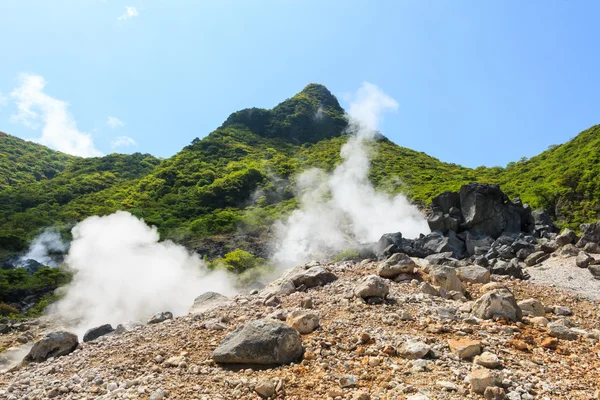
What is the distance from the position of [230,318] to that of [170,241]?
32173 millimetres

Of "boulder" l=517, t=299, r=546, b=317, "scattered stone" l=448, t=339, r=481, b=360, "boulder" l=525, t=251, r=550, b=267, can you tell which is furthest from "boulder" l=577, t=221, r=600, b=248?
"scattered stone" l=448, t=339, r=481, b=360

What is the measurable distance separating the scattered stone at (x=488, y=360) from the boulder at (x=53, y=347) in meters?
9.41

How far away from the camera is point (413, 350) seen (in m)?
6.23

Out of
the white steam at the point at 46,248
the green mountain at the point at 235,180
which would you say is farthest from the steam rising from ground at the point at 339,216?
the white steam at the point at 46,248

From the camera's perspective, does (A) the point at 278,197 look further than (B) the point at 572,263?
Yes

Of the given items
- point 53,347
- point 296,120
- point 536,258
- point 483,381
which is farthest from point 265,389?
point 296,120

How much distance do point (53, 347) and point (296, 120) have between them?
8573cm

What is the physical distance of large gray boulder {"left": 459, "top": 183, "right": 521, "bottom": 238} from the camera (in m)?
29.3

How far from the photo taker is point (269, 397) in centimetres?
546

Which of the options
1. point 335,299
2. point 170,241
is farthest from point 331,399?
point 170,241

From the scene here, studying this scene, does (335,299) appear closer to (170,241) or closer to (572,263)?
(572,263)

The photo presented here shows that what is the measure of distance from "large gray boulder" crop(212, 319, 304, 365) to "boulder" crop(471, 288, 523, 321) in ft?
12.1

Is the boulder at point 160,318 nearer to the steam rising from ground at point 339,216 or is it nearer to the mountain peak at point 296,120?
the steam rising from ground at point 339,216

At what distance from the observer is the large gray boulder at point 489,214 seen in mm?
29312
